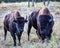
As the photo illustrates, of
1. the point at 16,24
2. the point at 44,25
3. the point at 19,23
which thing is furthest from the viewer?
the point at 16,24

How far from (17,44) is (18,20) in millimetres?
1411

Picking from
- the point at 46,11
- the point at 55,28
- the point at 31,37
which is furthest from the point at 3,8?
the point at 46,11

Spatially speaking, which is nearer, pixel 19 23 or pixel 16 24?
pixel 19 23

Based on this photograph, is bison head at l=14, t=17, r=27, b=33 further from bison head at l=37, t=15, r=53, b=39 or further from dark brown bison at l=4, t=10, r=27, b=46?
bison head at l=37, t=15, r=53, b=39

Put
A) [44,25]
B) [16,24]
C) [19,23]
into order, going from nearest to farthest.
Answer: [44,25]
[19,23]
[16,24]

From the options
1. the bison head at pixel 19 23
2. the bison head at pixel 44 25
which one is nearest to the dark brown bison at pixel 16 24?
the bison head at pixel 19 23

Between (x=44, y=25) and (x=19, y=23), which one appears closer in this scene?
(x=44, y=25)

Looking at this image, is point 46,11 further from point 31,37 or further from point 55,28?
point 55,28

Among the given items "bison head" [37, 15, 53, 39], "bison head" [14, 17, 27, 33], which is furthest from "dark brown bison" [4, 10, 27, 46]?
"bison head" [37, 15, 53, 39]

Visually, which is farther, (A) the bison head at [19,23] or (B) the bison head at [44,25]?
(A) the bison head at [19,23]

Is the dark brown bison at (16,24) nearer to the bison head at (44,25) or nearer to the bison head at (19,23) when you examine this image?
the bison head at (19,23)

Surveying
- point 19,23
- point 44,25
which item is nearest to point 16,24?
point 19,23

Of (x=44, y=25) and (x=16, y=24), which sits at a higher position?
(x=44, y=25)

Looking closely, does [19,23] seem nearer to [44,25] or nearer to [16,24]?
[16,24]
